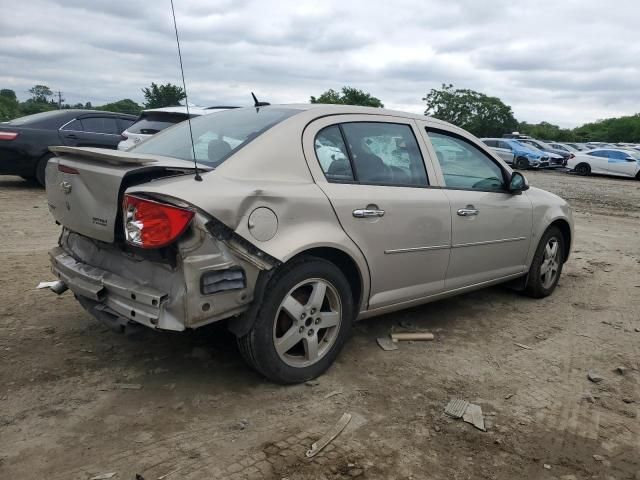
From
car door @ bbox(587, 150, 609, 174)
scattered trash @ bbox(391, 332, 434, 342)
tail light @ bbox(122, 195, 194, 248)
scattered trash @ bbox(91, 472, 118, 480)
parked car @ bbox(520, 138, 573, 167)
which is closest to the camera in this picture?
scattered trash @ bbox(91, 472, 118, 480)

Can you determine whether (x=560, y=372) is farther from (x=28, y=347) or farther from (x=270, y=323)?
(x=28, y=347)

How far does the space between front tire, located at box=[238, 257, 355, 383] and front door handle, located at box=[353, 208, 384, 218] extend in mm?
353

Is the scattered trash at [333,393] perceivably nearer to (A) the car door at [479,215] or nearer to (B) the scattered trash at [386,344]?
(B) the scattered trash at [386,344]

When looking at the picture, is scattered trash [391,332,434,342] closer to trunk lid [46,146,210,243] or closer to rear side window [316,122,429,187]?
rear side window [316,122,429,187]

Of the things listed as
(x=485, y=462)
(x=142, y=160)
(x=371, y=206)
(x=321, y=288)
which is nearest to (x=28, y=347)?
(x=142, y=160)

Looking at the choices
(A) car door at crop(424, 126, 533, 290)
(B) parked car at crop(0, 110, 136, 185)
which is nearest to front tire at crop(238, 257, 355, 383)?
(A) car door at crop(424, 126, 533, 290)

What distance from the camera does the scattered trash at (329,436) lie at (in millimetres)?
2650

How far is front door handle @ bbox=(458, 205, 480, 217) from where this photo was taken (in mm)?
4098

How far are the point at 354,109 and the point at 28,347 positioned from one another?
2656mm

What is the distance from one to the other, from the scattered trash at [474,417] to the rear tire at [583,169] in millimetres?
24566

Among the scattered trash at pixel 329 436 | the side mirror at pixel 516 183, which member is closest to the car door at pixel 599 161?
the side mirror at pixel 516 183

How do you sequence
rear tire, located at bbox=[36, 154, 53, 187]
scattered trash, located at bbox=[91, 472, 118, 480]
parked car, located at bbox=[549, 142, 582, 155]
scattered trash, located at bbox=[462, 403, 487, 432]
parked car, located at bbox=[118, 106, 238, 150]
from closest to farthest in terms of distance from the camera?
scattered trash, located at bbox=[91, 472, 118, 480], scattered trash, located at bbox=[462, 403, 487, 432], parked car, located at bbox=[118, 106, 238, 150], rear tire, located at bbox=[36, 154, 53, 187], parked car, located at bbox=[549, 142, 582, 155]

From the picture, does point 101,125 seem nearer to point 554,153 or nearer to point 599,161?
point 599,161

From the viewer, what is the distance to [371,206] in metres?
3.46
